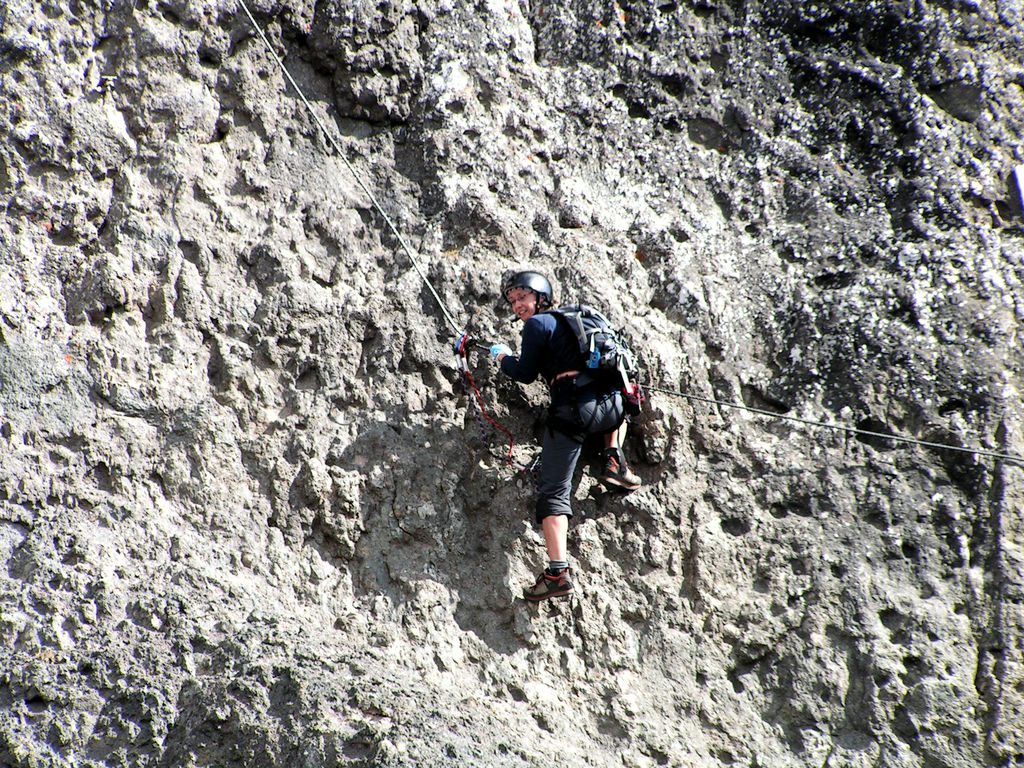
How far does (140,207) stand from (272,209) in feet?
2.77

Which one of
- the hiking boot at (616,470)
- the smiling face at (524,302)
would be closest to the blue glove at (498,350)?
the smiling face at (524,302)

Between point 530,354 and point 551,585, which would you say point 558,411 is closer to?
point 530,354

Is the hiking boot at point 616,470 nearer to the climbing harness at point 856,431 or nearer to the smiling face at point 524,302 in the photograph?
the climbing harness at point 856,431

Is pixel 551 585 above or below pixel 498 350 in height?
below

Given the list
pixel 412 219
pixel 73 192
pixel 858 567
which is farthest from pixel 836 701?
pixel 73 192

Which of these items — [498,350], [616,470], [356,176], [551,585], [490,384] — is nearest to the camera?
[551,585]

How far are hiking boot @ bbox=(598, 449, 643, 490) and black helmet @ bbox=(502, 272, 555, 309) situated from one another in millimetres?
1056

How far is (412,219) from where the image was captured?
242 inches

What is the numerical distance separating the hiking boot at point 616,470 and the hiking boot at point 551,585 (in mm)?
707

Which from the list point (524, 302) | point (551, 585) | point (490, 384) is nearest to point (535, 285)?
point (524, 302)

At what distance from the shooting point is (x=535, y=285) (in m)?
5.34

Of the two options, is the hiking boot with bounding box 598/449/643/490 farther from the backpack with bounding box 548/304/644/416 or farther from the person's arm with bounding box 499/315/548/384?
the person's arm with bounding box 499/315/548/384

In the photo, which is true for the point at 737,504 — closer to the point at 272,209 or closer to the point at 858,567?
the point at 858,567

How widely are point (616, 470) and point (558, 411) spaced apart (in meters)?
0.63
